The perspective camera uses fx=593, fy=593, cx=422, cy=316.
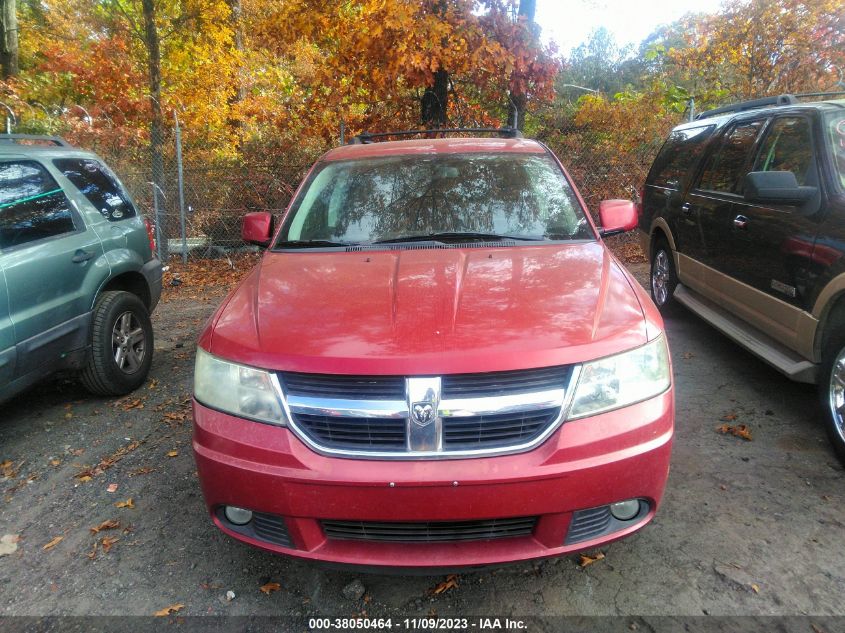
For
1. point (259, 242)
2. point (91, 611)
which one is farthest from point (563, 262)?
point (91, 611)

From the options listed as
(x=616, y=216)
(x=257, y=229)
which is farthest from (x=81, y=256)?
(x=616, y=216)

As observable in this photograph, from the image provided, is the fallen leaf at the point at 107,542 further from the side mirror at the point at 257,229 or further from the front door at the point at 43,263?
the side mirror at the point at 257,229

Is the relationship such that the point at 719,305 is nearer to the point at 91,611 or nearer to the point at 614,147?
the point at 91,611

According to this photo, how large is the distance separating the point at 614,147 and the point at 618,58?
41.0 m

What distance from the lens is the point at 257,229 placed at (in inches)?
142

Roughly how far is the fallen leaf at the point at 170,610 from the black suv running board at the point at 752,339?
11.2 feet

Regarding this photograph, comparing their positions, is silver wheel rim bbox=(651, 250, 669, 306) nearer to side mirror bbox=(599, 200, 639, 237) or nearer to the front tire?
side mirror bbox=(599, 200, 639, 237)

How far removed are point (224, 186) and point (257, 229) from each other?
6428 millimetres

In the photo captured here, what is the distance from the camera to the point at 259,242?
3645 millimetres

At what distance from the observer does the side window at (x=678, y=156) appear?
536 centimetres

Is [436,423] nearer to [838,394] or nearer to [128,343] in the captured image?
[838,394]

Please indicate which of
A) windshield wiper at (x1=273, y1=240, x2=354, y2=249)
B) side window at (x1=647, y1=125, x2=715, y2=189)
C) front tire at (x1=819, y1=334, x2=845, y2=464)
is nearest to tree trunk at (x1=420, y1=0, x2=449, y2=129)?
side window at (x1=647, y1=125, x2=715, y2=189)

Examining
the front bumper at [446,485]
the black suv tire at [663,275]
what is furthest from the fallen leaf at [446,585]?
the black suv tire at [663,275]

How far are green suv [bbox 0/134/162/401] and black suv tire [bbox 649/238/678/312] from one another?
4775mm
